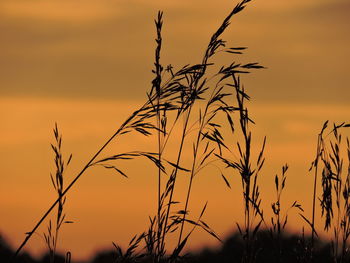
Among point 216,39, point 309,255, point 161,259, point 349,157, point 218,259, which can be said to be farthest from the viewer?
point 218,259

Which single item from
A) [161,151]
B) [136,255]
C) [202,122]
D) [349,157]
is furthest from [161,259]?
[349,157]

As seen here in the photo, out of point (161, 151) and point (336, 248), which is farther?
point (336, 248)

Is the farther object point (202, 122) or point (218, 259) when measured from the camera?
point (218, 259)

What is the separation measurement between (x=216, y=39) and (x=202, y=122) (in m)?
0.47

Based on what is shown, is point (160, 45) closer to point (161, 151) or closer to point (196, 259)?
point (161, 151)

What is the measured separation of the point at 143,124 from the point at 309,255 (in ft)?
4.34

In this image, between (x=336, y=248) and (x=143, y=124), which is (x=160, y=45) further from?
(x=336, y=248)

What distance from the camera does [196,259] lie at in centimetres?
402

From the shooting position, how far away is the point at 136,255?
3.94 meters

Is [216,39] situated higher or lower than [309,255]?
higher

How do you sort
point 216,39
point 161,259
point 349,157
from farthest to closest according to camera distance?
point 349,157 < point 216,39 < point 161,259

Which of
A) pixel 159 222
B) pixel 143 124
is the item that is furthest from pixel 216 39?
pixel 159 222

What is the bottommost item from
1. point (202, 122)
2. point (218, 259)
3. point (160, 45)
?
point (218, 259)

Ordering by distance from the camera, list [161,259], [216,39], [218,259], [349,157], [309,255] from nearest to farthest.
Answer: [161,259]
[216,39]
[309,255]
[349,157]
[218,259]
